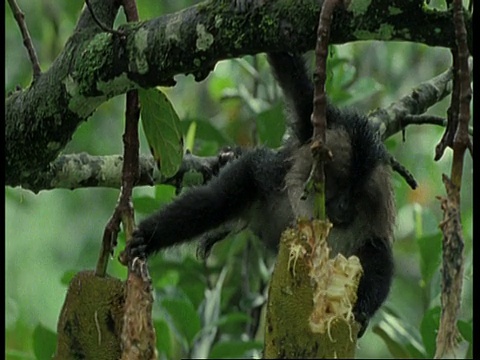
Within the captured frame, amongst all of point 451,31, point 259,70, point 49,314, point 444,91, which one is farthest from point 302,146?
point 49,314

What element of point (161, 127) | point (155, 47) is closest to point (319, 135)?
point (155, 47)

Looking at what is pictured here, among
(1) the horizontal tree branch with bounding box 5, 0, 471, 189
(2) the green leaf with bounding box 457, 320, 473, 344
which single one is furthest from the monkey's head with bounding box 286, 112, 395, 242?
(1) the horizontal tree branch with bounding box 5, 0, 471, 189

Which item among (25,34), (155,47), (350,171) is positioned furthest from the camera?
(350,171)

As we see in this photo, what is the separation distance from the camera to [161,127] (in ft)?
7.25

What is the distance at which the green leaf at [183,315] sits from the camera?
348cm

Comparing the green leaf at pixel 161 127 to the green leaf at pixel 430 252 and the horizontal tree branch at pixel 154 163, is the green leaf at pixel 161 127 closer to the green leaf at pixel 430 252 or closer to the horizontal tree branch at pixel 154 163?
the horizontal tree branch at pixel 154 163

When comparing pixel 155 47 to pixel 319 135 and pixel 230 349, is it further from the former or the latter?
pixel 230 349

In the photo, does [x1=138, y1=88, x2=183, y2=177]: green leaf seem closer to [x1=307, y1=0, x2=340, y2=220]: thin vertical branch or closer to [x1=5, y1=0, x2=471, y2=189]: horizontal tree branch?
[x1=5, y1=0, x2=471, y2=189]: horizontal tree branch

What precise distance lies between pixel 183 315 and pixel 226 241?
1.86 ft

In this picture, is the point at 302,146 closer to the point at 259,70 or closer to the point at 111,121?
the point at 259,70

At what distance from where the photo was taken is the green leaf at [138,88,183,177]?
2.18m

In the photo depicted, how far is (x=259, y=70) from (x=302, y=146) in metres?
1.45

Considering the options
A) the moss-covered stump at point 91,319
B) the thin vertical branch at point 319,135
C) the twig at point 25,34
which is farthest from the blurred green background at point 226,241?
the thin vertical branch at point 319,135

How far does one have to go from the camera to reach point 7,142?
245 centimetres
